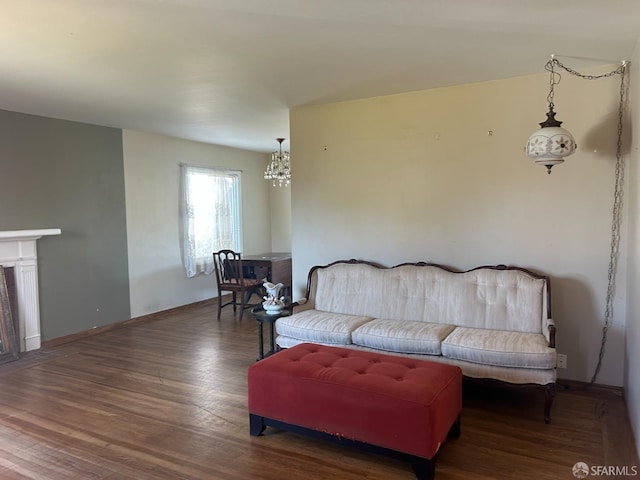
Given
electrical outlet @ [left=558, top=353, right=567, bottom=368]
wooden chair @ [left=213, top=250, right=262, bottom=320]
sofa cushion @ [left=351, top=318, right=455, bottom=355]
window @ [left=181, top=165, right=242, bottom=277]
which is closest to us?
sofa cushion @ [left=351, top=318, right=455, bottom=355]

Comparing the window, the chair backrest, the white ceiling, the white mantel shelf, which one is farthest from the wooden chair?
the white ceiling

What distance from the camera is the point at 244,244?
764 centimetres

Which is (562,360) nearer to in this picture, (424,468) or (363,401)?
(424,468)

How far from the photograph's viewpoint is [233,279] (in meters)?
6.05

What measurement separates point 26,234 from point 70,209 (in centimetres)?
63

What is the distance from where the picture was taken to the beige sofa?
294 cm

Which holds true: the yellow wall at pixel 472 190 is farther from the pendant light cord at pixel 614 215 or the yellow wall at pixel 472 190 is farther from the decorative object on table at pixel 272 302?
the decorative object on table at pixel 272 302

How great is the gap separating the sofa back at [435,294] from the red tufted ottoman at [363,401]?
0.99m

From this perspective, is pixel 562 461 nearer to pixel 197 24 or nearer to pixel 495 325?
pixel 495 325

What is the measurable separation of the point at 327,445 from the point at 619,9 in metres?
2.79

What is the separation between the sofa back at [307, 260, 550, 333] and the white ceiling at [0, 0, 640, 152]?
1573mm

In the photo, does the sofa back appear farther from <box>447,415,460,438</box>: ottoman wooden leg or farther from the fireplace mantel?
the fireplace mantel

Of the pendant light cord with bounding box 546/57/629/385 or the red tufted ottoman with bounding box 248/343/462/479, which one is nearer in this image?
the red tufted ottoman with bounding box 248/343/462/479

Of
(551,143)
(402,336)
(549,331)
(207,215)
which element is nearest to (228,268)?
(207,215)
